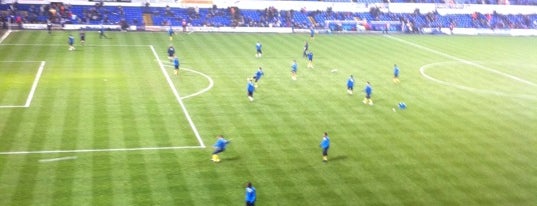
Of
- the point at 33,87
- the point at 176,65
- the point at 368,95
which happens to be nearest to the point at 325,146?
the point at 368,95

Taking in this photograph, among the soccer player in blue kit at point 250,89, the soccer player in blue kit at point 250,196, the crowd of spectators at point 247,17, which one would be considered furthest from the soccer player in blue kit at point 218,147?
the crowd of spectators at point 247,17

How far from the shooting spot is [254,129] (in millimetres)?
33594

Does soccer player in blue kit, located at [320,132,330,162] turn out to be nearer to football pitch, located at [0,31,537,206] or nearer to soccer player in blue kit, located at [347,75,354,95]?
football pitch, located at [0,31,537,206]

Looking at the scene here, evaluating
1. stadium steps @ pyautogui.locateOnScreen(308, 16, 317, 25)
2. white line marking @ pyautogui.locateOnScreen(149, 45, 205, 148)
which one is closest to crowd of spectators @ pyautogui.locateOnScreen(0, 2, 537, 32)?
stadium steps @ pyautogui.locateOnScreen(308, 16, 317, 25)

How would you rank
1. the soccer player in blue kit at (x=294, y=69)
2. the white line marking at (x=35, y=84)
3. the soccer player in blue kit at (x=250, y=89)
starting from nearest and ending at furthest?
the white line marking at (x=35, y=84)
the soccer player in blue kit at (x=250, y=89)
the soccer player in blue kit at (x=294, y=69)

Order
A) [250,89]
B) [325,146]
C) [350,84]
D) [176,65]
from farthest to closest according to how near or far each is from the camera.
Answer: [176,65] < [350,84] < [250,89] < [325,146]

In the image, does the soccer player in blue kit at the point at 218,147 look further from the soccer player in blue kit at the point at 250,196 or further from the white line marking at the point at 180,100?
the soccer player in blue kit at the point at 250,196

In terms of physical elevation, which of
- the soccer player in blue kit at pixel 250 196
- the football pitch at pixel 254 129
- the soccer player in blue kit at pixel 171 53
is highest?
the soccer player in blue kit at pixel 171 53

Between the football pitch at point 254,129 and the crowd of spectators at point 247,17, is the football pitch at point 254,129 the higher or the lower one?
the lower one

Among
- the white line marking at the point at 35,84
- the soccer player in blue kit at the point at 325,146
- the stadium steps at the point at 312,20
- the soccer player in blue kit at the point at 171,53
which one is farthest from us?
the stadium steps at the point at 312,20

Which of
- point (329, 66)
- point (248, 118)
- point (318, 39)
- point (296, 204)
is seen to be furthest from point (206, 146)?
point (318, 39)

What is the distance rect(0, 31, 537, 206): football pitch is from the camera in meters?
25.3

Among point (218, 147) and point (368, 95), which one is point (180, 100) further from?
point (368, 95)

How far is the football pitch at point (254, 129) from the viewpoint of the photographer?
83.0 feet
